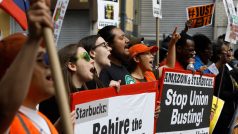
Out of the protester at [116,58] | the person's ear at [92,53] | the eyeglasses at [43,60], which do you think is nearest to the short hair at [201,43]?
the protester at [116,58]

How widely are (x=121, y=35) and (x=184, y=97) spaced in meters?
1.29

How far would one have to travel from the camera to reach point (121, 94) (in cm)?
511

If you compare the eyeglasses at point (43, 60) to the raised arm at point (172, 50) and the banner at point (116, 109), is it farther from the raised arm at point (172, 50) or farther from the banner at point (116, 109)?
the raised arm at point (172, 50)

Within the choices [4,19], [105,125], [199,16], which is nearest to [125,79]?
[105,125]

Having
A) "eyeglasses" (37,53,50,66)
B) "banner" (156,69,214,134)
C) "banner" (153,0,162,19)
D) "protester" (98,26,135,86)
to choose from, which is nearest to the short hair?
"banner" (156,69,214,134)

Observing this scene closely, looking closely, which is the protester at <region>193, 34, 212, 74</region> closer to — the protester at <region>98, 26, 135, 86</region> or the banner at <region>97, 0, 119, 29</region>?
the banner at <region>97, 0, 119, 29</region>

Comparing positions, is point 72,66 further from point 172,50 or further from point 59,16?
point 172,50

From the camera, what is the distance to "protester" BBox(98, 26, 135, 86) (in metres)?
5.48

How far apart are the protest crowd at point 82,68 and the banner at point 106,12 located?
2.61 ft

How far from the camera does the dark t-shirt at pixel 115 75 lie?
542 cm

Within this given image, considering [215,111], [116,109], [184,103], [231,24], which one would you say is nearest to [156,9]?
[231,24]

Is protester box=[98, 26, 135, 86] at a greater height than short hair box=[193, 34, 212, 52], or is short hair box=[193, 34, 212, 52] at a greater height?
protester box=[98, 26, 135, 86]

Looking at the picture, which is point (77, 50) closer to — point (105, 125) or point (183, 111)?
point (105, 125)

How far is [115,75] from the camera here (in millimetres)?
Answer: 5527
